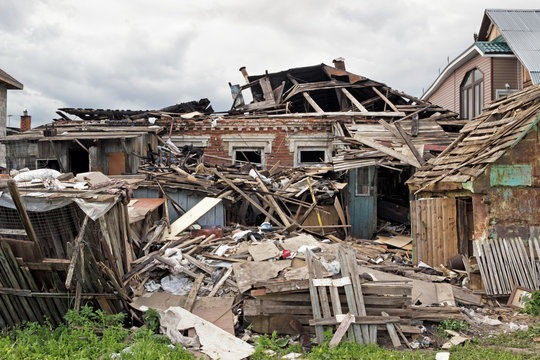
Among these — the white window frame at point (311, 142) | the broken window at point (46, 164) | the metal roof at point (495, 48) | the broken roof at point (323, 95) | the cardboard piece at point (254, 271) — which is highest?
the metal roof at point (495, 48)

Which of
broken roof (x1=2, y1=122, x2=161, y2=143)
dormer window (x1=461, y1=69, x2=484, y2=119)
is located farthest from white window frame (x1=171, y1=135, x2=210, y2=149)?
dormer window (x1=461, y1=69, x2=484, y2=119)

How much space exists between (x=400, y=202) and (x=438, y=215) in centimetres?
583

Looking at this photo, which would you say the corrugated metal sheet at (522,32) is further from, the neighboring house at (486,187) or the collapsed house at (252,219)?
the neighboring house at (486,187)

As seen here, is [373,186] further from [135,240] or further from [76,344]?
[76,344]

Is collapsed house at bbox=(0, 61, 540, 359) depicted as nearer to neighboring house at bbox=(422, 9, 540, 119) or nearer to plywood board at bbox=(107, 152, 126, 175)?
plywood board at bbox=(107, 152, 126, 175)

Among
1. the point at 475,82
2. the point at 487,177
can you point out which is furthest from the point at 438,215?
the point at 475,82

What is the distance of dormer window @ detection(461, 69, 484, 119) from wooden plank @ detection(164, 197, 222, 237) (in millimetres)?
13539

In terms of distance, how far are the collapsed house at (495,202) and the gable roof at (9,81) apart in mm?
18819

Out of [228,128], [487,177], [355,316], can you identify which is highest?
[228,128]

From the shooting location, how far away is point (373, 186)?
50.7 ft

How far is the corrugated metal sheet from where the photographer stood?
1625 cm

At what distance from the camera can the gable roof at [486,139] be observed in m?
9.19

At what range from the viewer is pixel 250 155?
18719 millimetres

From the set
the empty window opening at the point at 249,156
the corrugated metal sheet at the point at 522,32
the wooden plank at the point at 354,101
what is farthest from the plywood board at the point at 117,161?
the corrugated metal sheet at the point at 522,32
